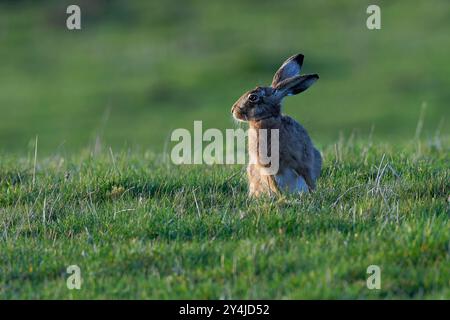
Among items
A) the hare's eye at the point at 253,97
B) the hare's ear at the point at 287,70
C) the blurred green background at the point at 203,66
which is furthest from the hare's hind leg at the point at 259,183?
the blurred green background at the point at 203,66

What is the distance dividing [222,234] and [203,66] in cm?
2983

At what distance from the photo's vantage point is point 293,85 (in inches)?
399

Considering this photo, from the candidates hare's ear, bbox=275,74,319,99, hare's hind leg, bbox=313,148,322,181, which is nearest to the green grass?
hare's hind leg, bbox=313,148,322,181

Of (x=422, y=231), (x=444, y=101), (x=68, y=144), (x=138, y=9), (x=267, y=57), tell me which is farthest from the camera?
(x=138, y=9)

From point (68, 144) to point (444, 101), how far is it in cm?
1277

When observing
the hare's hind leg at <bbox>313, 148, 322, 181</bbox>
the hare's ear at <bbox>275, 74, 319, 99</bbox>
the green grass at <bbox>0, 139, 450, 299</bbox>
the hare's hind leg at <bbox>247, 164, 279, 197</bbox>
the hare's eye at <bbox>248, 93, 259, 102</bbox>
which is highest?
the hare's ear at <bbox>275, 74, 319, 99</bbox>

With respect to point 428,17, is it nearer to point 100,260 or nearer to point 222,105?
point 222,105

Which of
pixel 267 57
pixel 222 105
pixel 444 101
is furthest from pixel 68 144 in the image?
pixel 444 101

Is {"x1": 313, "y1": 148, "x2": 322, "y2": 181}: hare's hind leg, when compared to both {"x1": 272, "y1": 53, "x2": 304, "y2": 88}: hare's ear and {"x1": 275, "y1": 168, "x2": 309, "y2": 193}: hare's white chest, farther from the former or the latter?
{"x1": 272, "y1": 53, "x2": 304, "y2": 88}: hare's ear

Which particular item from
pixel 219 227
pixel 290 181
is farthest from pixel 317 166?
pixel 219 227

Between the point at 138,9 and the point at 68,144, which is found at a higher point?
the point at 138,9

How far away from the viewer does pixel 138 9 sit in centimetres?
4878

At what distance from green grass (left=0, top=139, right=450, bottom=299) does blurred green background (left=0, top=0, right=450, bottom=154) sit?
18.6 metres

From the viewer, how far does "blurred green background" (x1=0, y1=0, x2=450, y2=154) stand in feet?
108
